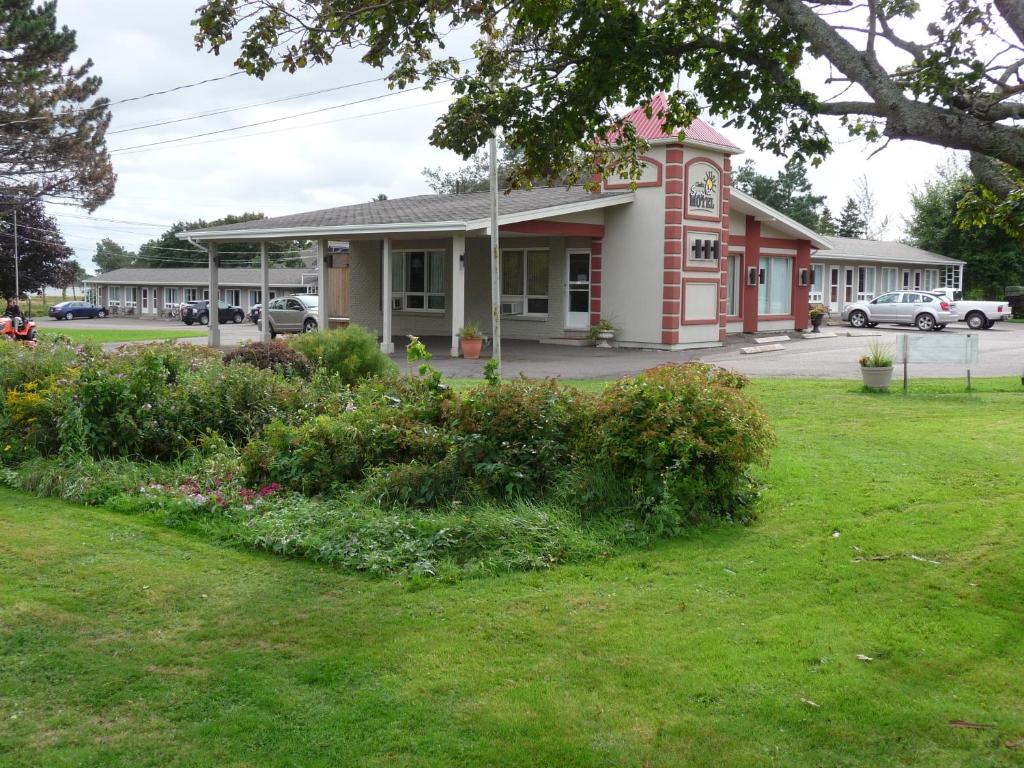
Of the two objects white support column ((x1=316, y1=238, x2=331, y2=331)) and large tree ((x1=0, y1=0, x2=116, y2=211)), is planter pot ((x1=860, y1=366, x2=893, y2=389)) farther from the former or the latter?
large tree ((x1=0, y1=0, x2=116, y2=211))

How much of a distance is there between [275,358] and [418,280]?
19225 mm

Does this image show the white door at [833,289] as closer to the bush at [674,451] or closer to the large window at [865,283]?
the large window at [865,283]

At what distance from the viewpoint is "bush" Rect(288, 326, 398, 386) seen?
1362 centimetres

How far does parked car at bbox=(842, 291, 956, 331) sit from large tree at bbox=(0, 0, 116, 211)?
Result: 30.8m

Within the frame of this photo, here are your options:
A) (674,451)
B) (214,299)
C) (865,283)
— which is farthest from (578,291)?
(865,283)

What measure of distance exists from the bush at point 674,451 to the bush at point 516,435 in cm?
27

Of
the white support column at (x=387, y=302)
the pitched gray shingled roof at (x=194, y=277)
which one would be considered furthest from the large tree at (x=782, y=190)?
the white support column at (x=387, y=302)

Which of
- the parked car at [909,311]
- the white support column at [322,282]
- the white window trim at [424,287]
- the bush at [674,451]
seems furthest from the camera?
the parked car at [909,311]

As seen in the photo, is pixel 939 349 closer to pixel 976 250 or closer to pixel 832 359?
pixel 832 359

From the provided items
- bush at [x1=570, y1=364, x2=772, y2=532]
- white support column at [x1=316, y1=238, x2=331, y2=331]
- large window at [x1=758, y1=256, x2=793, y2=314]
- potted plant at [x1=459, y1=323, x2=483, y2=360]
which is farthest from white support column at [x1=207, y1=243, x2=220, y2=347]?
bush at [x1=570, y1=364, x2=772, y2=532]

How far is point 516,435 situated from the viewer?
817 centimetres

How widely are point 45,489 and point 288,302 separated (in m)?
26.4

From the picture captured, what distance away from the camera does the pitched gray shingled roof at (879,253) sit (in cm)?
4509

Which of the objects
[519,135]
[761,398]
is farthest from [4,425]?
[761,398]
